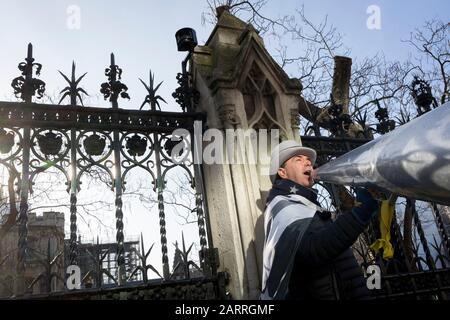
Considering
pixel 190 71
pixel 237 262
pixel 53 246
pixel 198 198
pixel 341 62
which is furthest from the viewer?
pixel 53 246

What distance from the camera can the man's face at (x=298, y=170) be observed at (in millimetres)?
2761

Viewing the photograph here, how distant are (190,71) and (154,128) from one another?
106 cm

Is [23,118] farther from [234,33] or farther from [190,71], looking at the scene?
[234,33]

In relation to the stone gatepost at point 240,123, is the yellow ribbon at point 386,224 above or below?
below

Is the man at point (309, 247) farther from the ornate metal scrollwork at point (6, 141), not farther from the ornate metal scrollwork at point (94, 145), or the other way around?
the ornate metal scrollwork at point (6, 141)

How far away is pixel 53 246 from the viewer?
2430 centimetres

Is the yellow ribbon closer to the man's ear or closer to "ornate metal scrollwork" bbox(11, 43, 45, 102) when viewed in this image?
the man's ear

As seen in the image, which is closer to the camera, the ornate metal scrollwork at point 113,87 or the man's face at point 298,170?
the man's face at point 298,170

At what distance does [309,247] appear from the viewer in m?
2.19

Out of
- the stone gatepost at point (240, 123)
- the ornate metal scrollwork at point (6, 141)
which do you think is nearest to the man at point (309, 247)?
the stone gatepost at point (240, 123)

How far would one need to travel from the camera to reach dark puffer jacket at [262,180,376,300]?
210 centimetres

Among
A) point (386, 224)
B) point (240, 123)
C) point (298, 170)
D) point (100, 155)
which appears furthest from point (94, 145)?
point (386, 224)

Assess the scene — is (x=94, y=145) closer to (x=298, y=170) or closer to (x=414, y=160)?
(x=298, y=170)
